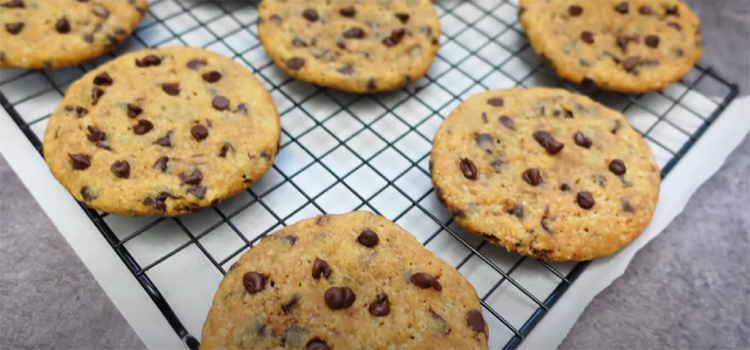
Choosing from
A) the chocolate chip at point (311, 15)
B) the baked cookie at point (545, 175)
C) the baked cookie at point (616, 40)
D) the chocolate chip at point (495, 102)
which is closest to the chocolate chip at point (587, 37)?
the baked cookie at point (616, 40)

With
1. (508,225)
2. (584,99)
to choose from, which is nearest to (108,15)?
(508,225)

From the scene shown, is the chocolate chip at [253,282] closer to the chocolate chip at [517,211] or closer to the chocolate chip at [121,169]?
the chocolate chip at [121,169]

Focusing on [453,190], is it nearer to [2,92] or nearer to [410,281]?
[410,281]

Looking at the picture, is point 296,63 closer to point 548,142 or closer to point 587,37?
point 548,142

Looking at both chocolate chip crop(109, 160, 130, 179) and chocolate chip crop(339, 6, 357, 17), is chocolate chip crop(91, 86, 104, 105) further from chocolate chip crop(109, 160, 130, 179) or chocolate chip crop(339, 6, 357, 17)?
chocolate chip crop(339, 6, 357, 17)

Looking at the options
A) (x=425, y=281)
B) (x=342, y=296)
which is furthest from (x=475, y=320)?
(x=342, y=296)

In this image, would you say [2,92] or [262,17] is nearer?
[2,92]

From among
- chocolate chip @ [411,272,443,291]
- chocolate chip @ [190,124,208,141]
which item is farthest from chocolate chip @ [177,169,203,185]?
chocolate chip @ [411,272,443,291]
